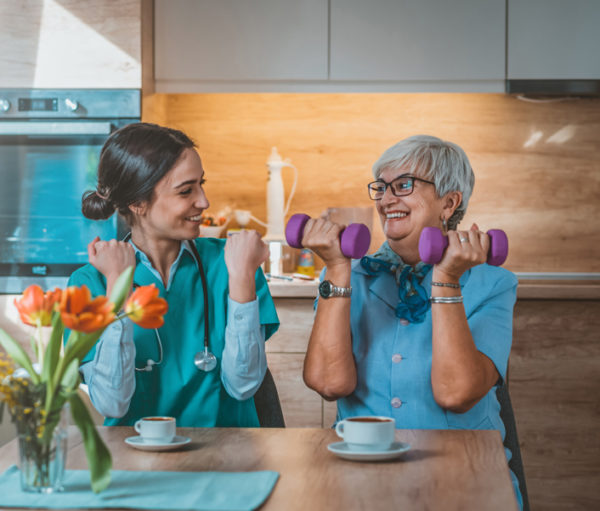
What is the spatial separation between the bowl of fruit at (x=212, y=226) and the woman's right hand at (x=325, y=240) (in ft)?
5.20

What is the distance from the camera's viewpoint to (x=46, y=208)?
2.91 meters

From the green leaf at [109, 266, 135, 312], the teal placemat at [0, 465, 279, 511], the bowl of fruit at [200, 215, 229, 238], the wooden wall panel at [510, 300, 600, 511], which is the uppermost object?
the bowl of fruit at [200, 215, 229, 238]

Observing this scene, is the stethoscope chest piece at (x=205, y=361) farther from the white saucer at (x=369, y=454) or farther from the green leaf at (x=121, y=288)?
the green leaf at (x=121, y=288)

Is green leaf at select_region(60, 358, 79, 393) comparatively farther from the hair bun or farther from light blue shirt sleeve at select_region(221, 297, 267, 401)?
the hair bun

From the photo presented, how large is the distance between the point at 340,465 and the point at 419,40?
2235 mm

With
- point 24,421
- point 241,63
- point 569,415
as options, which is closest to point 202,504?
point 24,421

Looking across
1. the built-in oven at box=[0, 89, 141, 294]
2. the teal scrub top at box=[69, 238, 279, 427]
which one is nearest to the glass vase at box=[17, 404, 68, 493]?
the teal scrub top at box=[69, 238, 279, 427]

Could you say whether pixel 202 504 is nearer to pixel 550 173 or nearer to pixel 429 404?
pixel 429 404

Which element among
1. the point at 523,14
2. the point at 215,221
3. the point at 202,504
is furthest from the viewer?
the point at 215,221

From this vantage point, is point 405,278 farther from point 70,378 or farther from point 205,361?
point 70,378

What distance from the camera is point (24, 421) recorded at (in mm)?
985

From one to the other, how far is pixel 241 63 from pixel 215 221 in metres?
0.66

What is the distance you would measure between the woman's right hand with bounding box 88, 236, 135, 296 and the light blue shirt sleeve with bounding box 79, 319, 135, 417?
0.31ft

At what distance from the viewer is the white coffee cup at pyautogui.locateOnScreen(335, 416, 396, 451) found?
45.8 inches
